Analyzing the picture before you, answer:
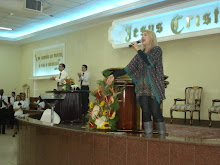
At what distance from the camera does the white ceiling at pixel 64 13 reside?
305 inches

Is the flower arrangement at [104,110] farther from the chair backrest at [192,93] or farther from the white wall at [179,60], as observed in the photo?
the white wall at [179,60]

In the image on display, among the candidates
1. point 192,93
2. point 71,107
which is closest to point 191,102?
point 192,93

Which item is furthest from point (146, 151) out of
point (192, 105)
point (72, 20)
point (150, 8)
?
point (72, 20)

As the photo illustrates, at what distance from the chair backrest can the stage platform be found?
4.41 meters

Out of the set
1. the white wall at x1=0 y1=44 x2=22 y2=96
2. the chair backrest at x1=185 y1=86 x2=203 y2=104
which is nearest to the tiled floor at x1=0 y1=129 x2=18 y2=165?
the chair backrest at x1=185 y1=86 x2=203 y2=104

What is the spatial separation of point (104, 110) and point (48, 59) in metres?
9.98

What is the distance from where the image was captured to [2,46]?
1420 cm

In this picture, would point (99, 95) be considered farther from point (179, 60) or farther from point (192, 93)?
point (179, 60)

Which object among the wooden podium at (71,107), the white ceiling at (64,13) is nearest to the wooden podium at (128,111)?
the wooden podium at (71,107)

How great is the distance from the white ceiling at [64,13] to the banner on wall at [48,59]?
1.95 ft

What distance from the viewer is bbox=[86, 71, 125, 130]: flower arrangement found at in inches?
117

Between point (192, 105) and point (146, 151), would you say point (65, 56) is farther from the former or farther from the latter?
point (146, 151)

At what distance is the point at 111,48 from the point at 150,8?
2.01 m

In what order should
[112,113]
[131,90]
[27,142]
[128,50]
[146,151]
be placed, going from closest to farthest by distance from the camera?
[146,151], [112,113], [131,90], [27,142], [128,50]
